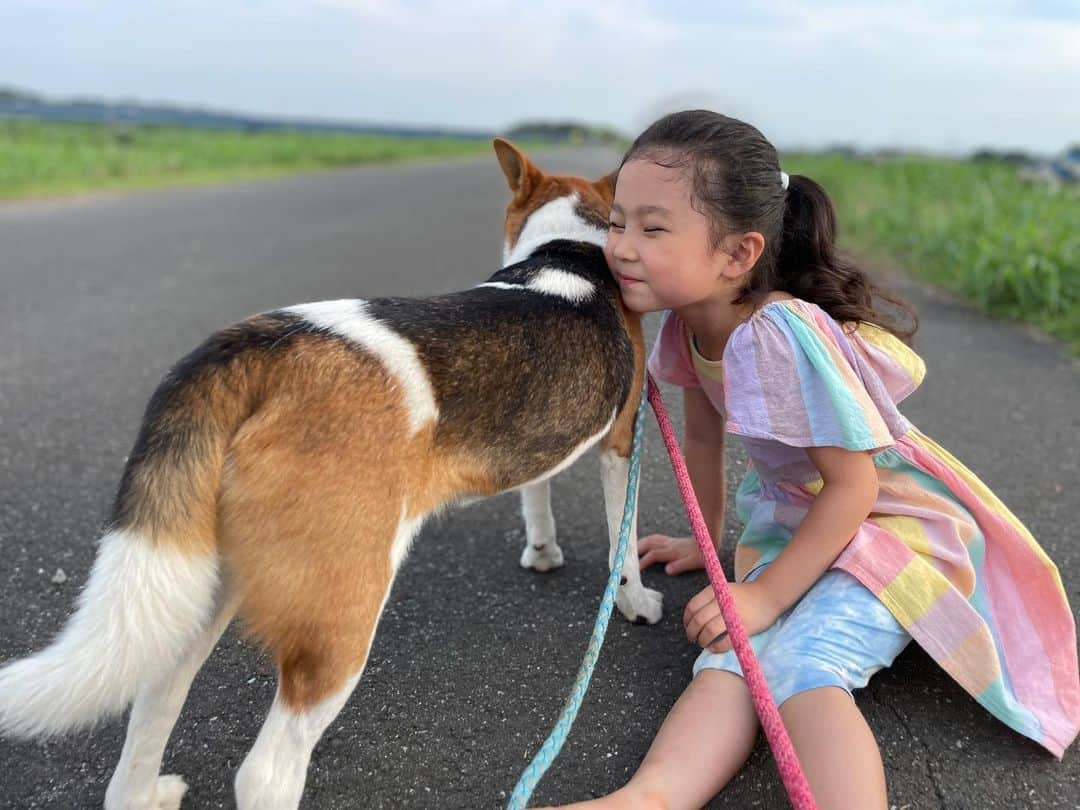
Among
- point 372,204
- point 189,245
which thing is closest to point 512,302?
point 189,245

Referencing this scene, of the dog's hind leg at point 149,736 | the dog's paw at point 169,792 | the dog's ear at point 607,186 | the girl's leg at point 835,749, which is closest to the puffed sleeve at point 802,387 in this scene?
the girl's leg at point 835,749

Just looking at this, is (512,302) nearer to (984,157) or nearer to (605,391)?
(605,391)

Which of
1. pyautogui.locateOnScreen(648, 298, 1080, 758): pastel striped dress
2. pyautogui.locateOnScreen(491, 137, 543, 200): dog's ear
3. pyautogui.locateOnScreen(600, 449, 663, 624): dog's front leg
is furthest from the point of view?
pyautogui.locateOnScreen(491, 137, 543, 200): dog's ear

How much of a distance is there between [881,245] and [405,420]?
946cm

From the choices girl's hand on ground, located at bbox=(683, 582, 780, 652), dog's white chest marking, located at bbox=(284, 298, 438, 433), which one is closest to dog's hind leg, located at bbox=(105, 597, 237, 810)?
dog's white chest marking, located at bbox=(284, 298, 438, 433)

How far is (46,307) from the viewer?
Result: 662 cm

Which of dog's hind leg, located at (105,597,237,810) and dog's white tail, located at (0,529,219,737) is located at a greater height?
dog's white tail, located at (0,529,219,737)

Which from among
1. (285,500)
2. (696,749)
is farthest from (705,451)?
(285,500)

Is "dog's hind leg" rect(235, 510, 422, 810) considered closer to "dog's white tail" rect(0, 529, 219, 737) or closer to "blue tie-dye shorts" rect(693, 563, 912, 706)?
"dog's white tail" rect(0, 529, 219, 737)

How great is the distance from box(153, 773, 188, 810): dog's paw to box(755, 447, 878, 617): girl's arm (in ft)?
5.19

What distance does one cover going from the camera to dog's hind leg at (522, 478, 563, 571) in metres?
2.98

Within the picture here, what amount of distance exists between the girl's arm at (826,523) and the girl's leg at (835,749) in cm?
31

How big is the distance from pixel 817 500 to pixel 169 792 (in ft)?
5.92

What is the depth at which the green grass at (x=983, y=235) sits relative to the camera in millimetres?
6941
